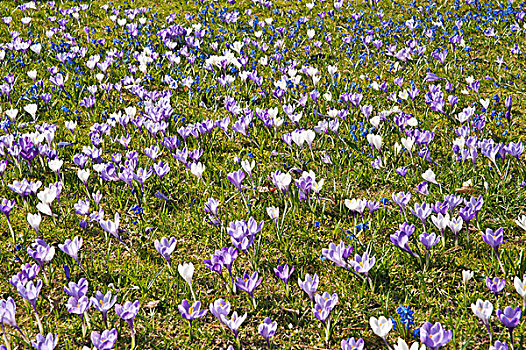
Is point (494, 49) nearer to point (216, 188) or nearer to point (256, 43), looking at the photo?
point (256, 43)

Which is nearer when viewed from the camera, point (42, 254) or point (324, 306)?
point (324, 306)

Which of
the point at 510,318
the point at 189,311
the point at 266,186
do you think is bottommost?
the point at 266,186

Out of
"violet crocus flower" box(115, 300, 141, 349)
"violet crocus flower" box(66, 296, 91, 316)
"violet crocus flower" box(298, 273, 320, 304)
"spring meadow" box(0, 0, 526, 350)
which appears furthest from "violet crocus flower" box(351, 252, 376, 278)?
"violet crocus flower" box(66, 296, 91, 316)

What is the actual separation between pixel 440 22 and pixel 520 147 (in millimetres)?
3530

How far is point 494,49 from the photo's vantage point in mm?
6324

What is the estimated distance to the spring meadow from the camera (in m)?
2.89

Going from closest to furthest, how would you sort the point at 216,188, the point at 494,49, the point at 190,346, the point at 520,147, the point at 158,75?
the point at 190,346
the point at 520,147
the point at 216,188
the point at 158,75
the point at 494,49

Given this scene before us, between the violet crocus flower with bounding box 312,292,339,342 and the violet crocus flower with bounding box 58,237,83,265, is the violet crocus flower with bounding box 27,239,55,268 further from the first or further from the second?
the violet crocus flower with bounding box 312,292,339,342

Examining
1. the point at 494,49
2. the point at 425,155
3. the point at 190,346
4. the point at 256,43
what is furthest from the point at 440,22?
the point at 190,346

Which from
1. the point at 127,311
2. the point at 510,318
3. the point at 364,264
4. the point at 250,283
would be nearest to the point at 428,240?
the point at 364,264

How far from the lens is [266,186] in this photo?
4.09m

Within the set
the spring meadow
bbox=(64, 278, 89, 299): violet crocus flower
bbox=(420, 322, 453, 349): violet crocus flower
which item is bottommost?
the spring meadow

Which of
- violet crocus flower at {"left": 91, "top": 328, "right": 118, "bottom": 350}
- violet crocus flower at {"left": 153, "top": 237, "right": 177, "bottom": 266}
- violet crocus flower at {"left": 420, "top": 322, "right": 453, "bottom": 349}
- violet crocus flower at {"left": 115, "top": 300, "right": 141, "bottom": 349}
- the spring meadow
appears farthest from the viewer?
violet crocus flower at {"left": 153, "top": 237, "right": 177, "bottom": 266}

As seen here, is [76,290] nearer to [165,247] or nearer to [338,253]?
[165,247]
